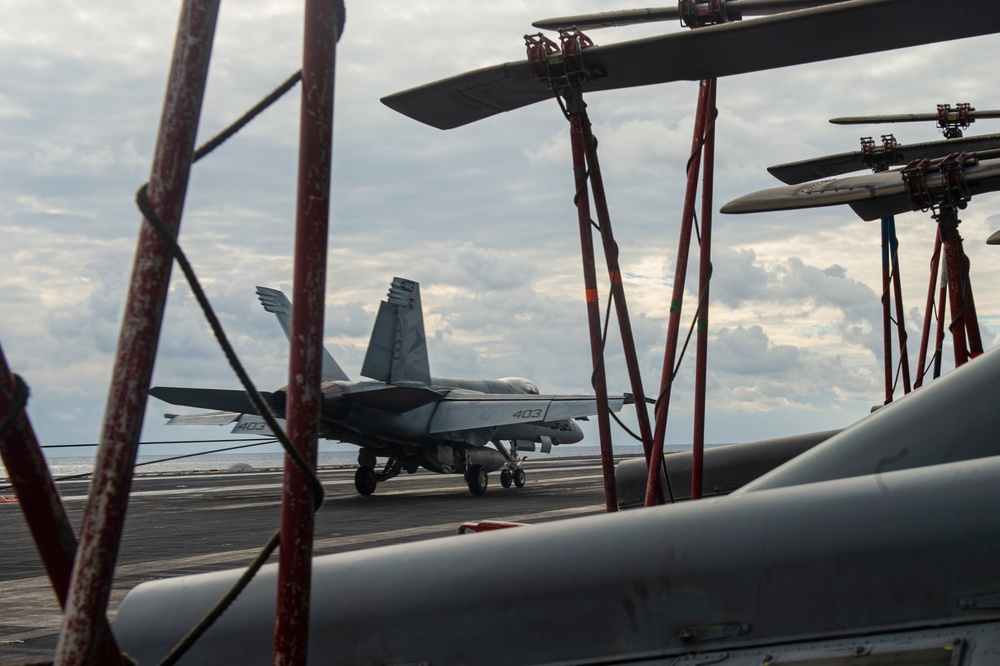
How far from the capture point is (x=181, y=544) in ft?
54.1

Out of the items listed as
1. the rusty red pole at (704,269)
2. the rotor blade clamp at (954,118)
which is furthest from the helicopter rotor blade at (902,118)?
the rusty red pole at (704,269)

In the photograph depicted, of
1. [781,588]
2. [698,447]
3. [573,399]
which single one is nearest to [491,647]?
[781,588]

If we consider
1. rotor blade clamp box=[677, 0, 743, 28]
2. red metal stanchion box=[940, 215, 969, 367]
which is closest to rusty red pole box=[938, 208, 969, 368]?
red metal stanchion box=[940, 215, 969, 367]

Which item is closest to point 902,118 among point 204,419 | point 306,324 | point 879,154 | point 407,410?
point 879,154

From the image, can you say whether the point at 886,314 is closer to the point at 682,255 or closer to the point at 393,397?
the point at 682,255

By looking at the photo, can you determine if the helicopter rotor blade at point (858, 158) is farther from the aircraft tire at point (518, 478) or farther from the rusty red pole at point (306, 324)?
the aircraft tire at point (518, 478)

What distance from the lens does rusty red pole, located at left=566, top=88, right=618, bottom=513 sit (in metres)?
6.52

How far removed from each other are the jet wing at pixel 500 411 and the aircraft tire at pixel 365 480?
2.56m

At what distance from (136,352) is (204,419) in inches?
1211

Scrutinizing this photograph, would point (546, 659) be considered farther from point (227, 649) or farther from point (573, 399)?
point (573, 399)

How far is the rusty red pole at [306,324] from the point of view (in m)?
2.13

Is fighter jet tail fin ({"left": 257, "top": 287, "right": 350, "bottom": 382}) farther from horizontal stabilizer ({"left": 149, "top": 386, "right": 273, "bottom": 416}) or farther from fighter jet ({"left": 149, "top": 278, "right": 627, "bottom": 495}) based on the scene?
horizontal stabilizer ({"left": 149, "top": 386, "right": 273, "bottom": 416})

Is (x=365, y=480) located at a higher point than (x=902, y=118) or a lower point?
lower

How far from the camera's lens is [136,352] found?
6.47ft
